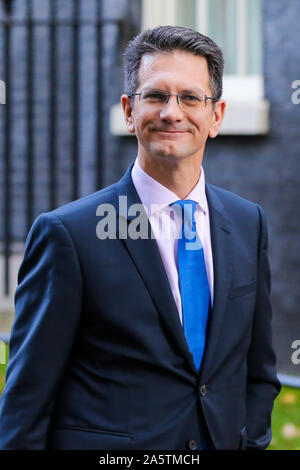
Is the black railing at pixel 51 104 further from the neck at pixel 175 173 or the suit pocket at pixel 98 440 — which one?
the suit pocket at pixel 98 440

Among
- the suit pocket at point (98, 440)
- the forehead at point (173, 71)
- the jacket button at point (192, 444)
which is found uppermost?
the forehead at point (173, 71)

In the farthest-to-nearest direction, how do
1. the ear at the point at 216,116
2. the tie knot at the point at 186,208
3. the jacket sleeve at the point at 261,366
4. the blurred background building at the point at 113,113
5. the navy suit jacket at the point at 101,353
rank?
the blurred background building at the point at 113,113
the jacket sleeve at the point at 261,366
the ear at the point at 216,116
the tie knot at the point at 186,208
the navy suit jacket at the point at 101,353

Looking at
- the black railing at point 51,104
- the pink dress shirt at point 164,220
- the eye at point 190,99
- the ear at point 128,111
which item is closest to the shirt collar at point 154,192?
the pink dress shirt at point 164,220

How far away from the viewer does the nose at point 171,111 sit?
7.13 ft

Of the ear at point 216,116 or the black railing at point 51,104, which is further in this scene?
the black railing at point 51,104

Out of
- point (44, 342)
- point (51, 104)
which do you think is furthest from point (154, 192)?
point (51, 104)

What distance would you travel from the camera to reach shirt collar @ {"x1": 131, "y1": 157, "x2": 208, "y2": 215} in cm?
225

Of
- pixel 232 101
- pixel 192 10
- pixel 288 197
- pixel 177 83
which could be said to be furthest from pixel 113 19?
pixel 177 83

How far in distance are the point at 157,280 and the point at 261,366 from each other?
590 mm

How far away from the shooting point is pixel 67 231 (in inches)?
86.3

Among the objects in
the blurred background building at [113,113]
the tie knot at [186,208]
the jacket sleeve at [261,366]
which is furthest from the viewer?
the blurred background building at [113,113]

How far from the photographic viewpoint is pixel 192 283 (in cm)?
225

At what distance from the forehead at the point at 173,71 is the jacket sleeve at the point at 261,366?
0.54 metres
